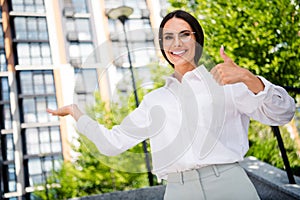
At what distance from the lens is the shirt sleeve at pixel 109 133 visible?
3.47ft

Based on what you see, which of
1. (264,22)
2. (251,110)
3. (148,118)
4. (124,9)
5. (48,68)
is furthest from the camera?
(48,68)

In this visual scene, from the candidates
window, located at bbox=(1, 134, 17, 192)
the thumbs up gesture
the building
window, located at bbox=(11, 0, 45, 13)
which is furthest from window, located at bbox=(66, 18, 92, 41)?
the thumbs up gesture

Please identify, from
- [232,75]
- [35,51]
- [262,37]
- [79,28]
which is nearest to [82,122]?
[232,75]

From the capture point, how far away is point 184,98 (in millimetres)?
1021

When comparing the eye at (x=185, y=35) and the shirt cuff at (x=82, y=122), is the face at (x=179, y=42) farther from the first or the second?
the shirt cuff at (x=82, y=122)

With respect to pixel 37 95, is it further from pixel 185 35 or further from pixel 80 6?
pixel 185 35

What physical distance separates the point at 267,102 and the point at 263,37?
386cm

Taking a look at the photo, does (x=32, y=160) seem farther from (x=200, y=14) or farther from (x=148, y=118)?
(x=148, y=118)

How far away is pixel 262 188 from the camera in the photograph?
2.62 metres

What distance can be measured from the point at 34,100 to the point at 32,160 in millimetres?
3411

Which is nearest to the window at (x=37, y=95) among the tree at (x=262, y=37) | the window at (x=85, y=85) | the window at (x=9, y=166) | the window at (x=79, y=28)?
the window at (x=9, y=166)

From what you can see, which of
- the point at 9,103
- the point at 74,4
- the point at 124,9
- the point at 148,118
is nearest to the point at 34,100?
the point at 9,103

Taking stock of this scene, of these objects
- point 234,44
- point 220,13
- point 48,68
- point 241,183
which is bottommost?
point 241,183

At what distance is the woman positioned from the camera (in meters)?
0.92
